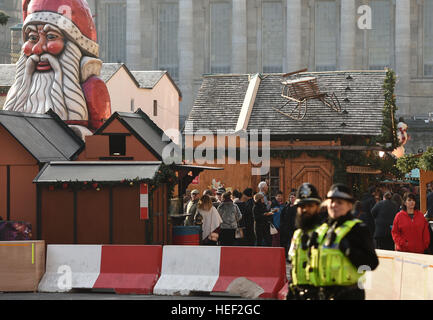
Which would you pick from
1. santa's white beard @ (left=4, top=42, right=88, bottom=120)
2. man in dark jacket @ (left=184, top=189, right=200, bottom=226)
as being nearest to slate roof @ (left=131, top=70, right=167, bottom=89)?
santa's white beard @ (left=4, top=42, right=88, bottom=120)

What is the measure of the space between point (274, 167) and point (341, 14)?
4993 cm

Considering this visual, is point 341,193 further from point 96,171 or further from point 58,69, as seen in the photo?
point 58,69

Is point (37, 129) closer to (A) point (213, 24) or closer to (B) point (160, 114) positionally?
(B) point (160, 114)

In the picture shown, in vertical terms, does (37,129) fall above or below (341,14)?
below

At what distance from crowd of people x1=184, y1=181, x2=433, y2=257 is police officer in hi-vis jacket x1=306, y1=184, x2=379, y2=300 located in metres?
6.92

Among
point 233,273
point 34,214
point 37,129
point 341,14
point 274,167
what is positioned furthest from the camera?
point 341,14

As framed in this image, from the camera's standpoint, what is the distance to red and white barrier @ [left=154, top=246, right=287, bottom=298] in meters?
14.9

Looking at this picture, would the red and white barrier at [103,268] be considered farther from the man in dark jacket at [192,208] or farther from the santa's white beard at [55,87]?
the santa's white beard at [55,87]

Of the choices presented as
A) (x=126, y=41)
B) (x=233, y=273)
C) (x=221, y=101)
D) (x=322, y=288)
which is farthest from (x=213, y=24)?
(x=322, y=288)

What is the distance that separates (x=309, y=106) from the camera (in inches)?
1237

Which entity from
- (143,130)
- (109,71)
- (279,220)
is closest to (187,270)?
(279,220)

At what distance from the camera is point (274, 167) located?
96.5 ft

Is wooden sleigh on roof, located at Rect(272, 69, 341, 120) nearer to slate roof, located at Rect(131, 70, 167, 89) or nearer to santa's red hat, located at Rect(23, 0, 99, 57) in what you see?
santa's red hat, located at Rect(23, 0, 99, 57)

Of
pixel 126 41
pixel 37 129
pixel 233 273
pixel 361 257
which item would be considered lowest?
pixel 233 273
